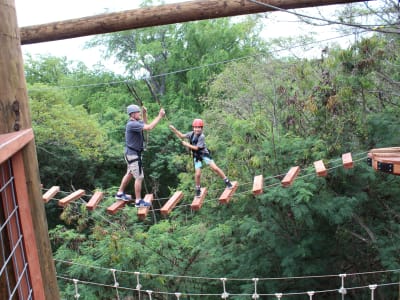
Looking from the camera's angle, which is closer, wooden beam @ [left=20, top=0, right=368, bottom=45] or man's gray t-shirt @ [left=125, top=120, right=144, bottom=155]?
wooden beam @ [left=20, top=0, right=368, bottom=45]

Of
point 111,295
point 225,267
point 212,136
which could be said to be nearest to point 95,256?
point 111,295

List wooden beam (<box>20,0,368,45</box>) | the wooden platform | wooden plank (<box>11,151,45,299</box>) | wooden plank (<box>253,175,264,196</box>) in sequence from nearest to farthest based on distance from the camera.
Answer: wooden plank (<box>11,151,45,299</box>) < the wooden platform < wooden beam (<box>20,0,368,45</box>) < wooden plank (<box>253,175,264,196</box>)

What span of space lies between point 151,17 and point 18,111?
64.7 inches

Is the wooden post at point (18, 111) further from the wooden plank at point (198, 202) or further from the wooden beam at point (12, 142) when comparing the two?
the wooden plank at point (198, 202)

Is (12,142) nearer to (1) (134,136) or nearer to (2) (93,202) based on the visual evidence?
(1) (134,136)

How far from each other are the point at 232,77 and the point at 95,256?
451 centimetres

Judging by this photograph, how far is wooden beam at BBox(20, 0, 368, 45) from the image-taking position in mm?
2764

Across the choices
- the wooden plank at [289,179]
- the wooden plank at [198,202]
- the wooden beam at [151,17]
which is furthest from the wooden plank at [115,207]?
the wooden beam at [151,17]

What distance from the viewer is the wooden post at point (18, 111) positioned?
139cm

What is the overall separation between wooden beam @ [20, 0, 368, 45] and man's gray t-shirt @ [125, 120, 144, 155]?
3.31 feet

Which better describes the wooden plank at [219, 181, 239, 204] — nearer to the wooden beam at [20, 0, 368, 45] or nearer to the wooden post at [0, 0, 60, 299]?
the wooden beam at [20, 0, 368, 45]


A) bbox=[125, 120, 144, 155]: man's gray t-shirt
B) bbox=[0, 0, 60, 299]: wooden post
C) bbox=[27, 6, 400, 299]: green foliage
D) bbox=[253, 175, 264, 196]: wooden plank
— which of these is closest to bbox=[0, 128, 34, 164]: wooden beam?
bbox=[0, 0, 60, 299]: wooden post

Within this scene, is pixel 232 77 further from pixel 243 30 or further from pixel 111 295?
pixel 243 30

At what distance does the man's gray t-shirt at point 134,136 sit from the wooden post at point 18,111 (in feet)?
7.63
